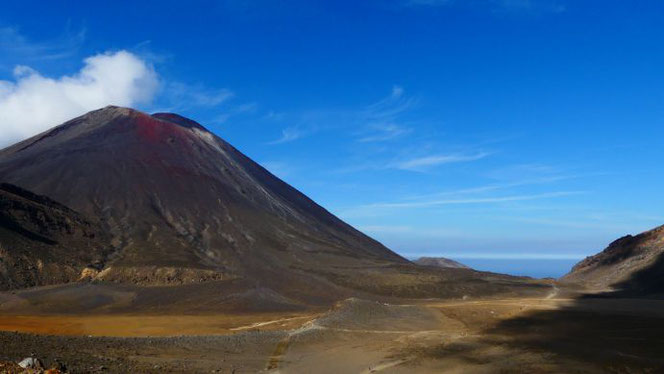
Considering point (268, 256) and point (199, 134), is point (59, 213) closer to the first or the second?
point (268, 256)

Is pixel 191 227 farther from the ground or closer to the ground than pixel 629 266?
farther from the ground

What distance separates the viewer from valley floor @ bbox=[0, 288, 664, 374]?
2275 cm

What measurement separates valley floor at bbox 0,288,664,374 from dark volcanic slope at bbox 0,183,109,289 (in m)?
13.8

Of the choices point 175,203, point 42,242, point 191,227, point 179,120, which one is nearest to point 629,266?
point 191,227

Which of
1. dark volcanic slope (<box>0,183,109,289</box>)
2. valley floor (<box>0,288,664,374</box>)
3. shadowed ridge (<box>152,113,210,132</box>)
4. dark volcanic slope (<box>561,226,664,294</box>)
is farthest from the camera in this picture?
shadowed ridge (<box>152,113,210,132</box>)

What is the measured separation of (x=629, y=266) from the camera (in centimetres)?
8631

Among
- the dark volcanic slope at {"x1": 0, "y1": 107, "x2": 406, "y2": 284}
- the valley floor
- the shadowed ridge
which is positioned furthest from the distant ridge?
the valley floor

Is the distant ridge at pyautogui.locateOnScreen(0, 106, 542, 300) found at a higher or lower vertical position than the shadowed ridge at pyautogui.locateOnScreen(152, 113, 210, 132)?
lower

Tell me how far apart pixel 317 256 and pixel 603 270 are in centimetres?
5358

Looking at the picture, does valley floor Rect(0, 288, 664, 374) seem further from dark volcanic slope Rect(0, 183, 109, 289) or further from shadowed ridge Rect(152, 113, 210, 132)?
shadowed ridge Rect(152, 113, 210, 132)

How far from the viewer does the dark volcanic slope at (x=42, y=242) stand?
2140 inches

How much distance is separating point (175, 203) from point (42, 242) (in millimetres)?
27701

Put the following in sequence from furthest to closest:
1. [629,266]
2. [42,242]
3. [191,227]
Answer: [629,266] → [191,227] → [42,242]

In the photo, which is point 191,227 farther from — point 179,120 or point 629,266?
point 629,266
